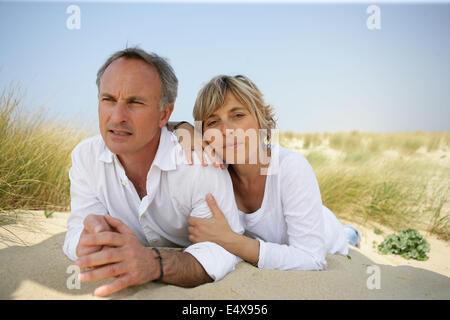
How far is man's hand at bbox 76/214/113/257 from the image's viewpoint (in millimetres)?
2078

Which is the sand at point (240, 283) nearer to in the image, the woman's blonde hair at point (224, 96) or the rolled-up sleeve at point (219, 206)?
the rolled-up sleeve at point (219, 206)

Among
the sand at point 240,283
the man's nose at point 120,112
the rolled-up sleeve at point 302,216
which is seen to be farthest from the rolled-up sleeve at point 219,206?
the man's nose at point 120,112

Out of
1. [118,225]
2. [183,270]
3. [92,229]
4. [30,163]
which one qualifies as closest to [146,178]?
[118,225]

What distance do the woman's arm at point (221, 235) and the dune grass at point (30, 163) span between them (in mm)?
2396

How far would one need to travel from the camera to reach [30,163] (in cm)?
459

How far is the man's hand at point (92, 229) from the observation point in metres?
2.08

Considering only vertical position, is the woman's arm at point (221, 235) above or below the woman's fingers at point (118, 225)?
below

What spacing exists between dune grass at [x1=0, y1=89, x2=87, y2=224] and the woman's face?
2.40 m

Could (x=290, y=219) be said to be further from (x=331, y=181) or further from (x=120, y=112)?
(x=331, y=181)

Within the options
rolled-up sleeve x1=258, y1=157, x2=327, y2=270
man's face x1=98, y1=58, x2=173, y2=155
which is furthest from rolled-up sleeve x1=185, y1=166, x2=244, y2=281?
man's face x1=98, y1=58, x2=173, y2=155

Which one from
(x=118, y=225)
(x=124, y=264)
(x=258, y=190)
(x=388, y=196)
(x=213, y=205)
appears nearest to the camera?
(x=124, y=264)

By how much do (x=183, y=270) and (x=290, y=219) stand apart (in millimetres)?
1055

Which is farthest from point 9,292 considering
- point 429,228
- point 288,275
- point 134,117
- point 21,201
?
point 429,228
